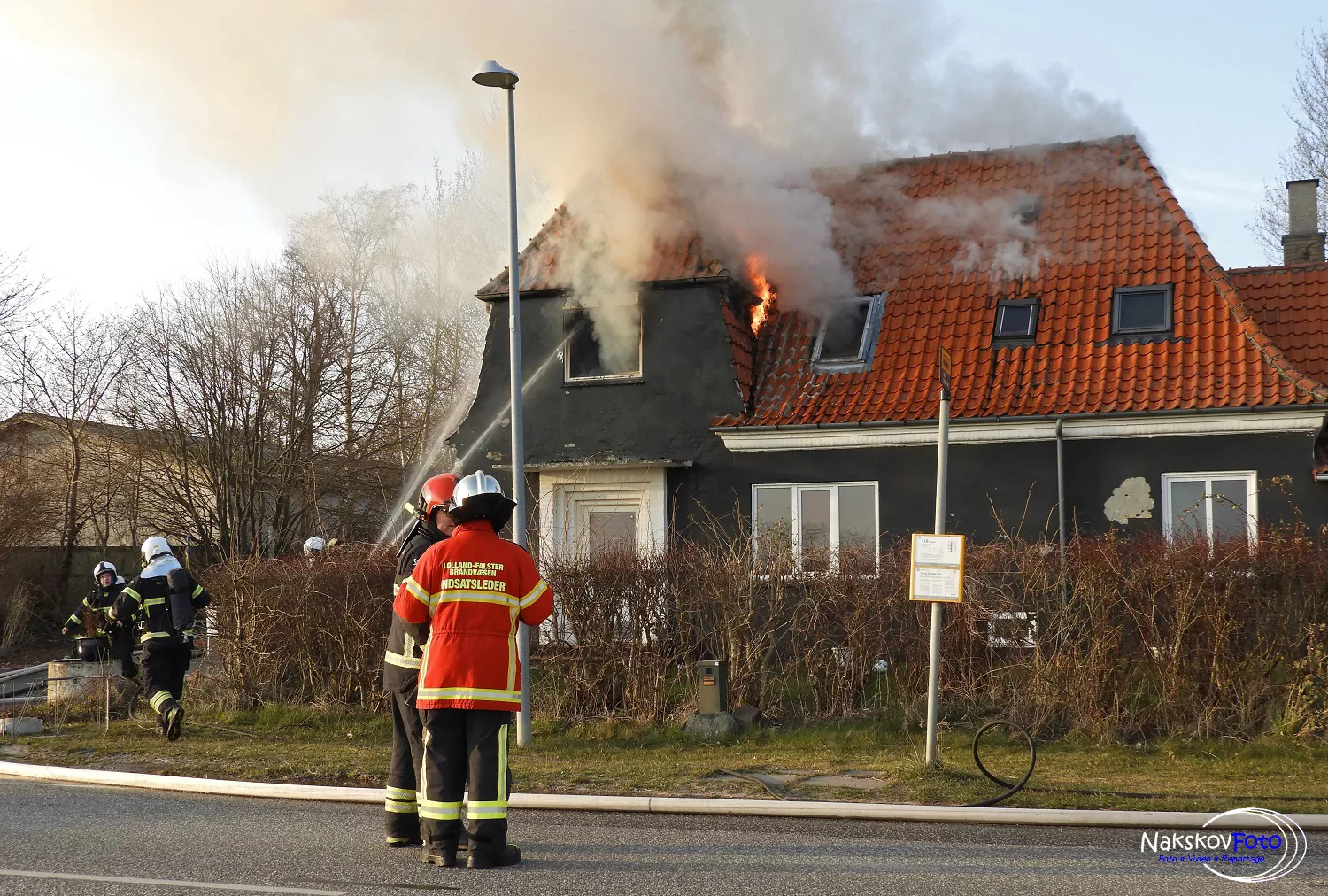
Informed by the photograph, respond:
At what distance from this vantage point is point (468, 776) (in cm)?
689

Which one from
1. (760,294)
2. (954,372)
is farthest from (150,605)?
(954,372)

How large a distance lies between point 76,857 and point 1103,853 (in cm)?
601

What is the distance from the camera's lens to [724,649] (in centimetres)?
1166

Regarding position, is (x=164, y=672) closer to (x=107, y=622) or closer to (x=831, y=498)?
(x=107, y=622)

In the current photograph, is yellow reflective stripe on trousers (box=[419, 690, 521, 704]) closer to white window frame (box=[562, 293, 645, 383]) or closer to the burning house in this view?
the burning house

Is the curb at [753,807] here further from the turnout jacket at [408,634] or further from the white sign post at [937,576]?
the turnout jacket at [408,634]

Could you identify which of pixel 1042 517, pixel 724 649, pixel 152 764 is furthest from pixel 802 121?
pixel 152 764

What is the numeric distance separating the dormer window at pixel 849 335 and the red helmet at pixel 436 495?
9600mm

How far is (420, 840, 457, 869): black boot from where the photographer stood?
6812 millimetres

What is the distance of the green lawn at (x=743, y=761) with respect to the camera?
8.91 meters

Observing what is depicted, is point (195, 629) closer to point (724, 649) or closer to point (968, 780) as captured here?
point (724, 649)

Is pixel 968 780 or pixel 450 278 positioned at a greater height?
pixel 450 278

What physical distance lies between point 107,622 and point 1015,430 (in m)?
10.9

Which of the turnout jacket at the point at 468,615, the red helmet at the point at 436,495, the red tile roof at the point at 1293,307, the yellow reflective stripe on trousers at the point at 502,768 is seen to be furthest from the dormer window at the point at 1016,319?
the yellow reflective stripe on trousers at the point at 502,768
